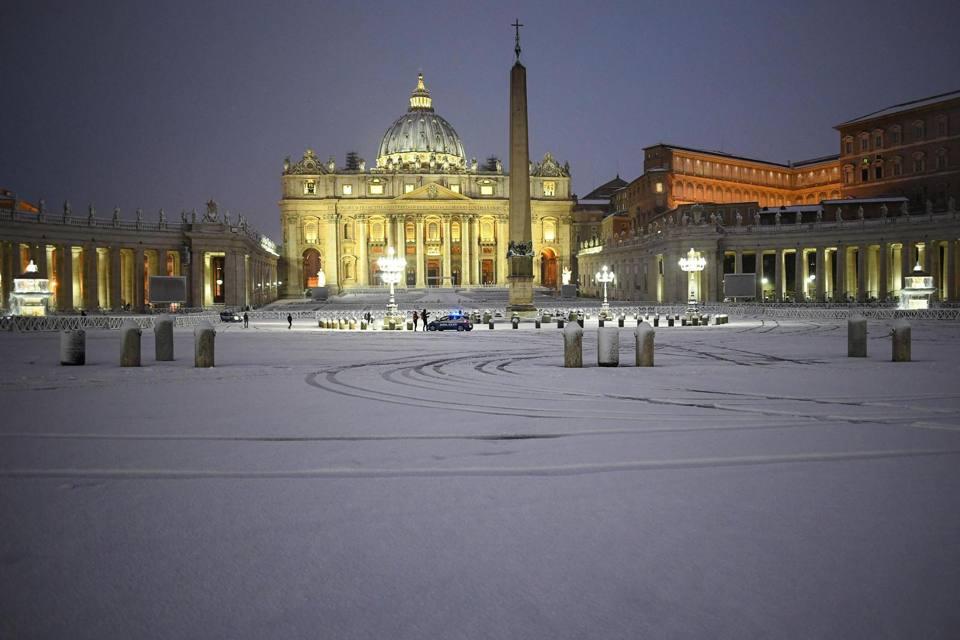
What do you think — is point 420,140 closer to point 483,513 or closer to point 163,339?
point 163,339

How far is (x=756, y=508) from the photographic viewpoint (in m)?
7.88

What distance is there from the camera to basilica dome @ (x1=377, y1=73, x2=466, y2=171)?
166500 mm

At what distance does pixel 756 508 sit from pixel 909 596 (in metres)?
2.13

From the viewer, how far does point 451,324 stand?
40.5 m

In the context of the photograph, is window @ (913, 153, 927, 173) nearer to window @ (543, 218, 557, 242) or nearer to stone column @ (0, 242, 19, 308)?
stone column @ (0, 242, 19, 308)

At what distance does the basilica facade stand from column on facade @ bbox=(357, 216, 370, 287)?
17cm

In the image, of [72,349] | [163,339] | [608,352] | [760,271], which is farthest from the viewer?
[760,271]

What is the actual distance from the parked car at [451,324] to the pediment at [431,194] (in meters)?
104

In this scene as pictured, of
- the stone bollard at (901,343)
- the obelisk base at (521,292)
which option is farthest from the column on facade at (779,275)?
the stone bollard at (901,343)

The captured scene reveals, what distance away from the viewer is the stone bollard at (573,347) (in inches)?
824

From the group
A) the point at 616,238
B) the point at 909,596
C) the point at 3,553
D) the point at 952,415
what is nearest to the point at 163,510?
the point at 3,553

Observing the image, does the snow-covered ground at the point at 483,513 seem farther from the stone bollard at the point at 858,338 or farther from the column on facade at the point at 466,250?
the column on facade at the point at 466,250

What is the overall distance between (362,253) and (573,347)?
123622 millimetres

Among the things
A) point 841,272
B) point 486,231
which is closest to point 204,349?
point 841,272
